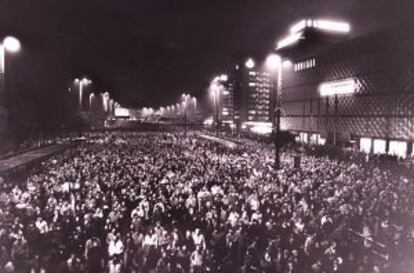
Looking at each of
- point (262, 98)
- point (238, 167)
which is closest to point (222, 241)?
point (238, 167)

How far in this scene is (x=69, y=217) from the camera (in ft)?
53.1

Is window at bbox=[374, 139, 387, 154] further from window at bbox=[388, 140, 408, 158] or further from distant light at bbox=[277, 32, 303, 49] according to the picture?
distant light at bbox=[277, 32, 303, 49]

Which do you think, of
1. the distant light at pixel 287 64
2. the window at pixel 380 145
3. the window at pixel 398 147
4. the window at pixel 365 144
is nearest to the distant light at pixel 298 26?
the distant light at pixel 287 64

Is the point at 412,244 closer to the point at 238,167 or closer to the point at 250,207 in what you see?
the point at 250,207

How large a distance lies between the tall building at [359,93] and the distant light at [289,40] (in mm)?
23582

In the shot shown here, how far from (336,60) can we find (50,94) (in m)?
50.7

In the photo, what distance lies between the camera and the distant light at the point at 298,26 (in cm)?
11243

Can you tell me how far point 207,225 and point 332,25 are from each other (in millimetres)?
109699

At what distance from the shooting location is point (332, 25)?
380ft

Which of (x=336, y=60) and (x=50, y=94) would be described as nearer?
(x=336, y=60)

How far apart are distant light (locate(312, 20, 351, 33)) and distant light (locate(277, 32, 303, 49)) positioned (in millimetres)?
4738

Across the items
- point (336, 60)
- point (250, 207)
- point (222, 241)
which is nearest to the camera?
point (222, 241)

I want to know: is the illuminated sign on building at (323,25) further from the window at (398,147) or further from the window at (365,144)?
the window at (398,147)

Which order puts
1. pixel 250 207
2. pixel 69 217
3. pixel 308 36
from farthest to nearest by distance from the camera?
pixel 308 36
pixel 250 207
pixel 69 217
